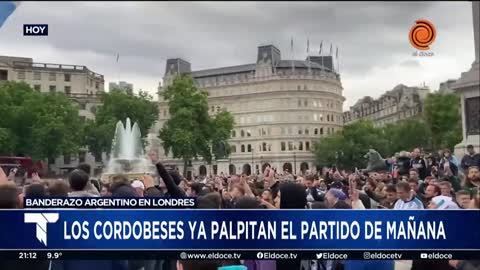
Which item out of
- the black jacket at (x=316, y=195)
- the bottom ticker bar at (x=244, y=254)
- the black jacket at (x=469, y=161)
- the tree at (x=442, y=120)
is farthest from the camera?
the tree at (x=442, y=120)

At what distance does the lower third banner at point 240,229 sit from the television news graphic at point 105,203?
2.9 inches

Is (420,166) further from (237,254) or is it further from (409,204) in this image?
(237,254)

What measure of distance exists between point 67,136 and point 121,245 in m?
1.49

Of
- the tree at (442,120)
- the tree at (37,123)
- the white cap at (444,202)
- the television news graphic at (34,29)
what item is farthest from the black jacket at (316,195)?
the television news graphic at (34,29)

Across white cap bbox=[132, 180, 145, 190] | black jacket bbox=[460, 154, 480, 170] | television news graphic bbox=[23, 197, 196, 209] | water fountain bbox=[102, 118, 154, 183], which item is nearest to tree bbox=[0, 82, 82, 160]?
water fountain bbox=[102, 118, 154, 183]

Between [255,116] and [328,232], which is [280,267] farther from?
[255,116]

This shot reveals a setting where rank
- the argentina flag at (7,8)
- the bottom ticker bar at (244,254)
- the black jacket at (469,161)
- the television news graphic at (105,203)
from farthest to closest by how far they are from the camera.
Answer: the black jacket at (469,161) < the argentina flag at (7,8) < the television news graphic at (105,203) < the bottom ticker bar at (244,254)

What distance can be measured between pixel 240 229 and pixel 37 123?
2.88 m

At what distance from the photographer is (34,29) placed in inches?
242

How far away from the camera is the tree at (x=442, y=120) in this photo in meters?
7.97

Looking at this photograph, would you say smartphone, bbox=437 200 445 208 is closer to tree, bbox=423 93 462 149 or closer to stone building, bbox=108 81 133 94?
tree, bbox=423 93 462 149

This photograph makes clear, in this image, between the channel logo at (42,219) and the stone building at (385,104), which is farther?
the stone building at (385,104)

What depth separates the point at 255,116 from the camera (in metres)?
6.39

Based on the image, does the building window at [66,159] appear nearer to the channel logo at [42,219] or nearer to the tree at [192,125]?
the channel logo at [42,219]
